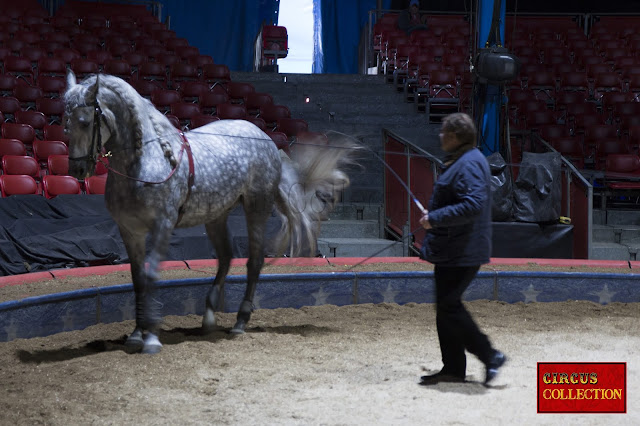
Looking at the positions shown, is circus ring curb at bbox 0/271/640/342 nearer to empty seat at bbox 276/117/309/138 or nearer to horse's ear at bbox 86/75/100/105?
horse's ear at bbox 86/75/100/105

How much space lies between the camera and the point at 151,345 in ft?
16.8

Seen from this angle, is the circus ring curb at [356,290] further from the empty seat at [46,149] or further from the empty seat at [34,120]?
the empty seat at [34,120]

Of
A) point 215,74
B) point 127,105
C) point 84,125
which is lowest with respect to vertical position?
point 84,125

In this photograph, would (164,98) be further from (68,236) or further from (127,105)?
(127,105)

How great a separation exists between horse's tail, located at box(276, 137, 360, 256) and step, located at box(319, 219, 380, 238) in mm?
4214

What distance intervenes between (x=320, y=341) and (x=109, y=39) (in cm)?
1258

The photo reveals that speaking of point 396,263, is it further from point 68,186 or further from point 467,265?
point 68,186

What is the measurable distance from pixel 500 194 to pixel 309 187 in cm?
420

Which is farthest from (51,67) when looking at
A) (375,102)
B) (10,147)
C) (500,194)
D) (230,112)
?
(500,194)

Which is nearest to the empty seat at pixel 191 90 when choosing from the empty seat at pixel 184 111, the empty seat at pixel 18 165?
the empty seat at pixel 184 111

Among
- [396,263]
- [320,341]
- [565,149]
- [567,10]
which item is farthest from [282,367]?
[567,10]

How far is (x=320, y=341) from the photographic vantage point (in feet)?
18.4

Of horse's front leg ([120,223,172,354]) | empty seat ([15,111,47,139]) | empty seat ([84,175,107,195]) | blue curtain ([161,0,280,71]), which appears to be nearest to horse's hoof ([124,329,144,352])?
horse's front leg ([120,223,172,354])

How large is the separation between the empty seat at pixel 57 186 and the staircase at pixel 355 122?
3.25 metres
